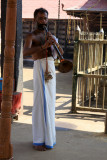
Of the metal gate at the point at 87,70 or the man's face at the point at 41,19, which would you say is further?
the metal gate at the point at 87,70

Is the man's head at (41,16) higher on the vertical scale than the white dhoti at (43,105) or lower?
higher

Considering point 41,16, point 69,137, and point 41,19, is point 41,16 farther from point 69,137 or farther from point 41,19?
point 69,137

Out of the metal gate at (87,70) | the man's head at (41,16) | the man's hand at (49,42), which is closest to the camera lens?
the man's hand at (49,42)

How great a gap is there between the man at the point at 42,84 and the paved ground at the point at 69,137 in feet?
0.73

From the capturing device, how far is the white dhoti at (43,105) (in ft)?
13.9

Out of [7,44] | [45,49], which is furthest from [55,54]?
[7,44]

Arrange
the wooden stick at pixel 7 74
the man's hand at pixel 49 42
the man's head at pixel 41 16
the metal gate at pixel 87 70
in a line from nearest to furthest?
the wooden stick at pixel 7 74
the man's hand at pixel 49 42
the man's head at pixel 41 16
the metal gate at pixel 87 70

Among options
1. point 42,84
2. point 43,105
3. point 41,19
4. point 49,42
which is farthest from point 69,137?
point 41,19

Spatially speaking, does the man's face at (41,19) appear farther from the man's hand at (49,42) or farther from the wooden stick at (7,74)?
the wooden stick at (7,74)

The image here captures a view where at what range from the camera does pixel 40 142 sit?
14.1 feet

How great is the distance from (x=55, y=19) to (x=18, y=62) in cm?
1154

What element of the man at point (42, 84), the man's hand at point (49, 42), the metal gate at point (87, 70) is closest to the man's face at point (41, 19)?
the man at point (42, 84)

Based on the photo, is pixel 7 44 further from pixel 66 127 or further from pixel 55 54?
pixel 66 127

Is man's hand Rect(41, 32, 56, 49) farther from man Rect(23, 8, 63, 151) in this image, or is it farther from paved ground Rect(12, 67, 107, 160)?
paved ground Rect(12, 67, 107, 160)
